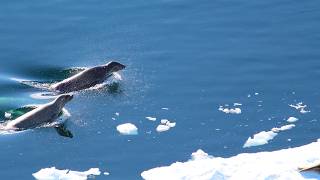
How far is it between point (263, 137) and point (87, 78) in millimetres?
4293

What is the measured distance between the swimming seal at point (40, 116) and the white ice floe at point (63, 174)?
5.75ft

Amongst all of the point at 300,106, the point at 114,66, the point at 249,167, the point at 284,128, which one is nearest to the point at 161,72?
the point at 114,66

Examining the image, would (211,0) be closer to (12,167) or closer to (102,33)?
(102,33)

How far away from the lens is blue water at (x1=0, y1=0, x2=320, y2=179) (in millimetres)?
14633

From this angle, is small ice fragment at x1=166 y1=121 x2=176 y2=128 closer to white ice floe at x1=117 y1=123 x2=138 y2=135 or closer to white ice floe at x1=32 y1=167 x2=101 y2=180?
white ice floe at x1=117 y1=123 x2=138 y2=135

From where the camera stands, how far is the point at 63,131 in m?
15.5

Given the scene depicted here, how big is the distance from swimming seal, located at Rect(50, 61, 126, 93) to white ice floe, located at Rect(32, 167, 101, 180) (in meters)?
3.44

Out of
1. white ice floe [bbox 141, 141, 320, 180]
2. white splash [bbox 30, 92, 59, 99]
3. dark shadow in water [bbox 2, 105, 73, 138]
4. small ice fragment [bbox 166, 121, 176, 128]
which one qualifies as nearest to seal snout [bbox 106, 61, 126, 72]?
white splash [bbox 30, 92, 59, 99]

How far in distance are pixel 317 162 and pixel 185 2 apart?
31.9 feet

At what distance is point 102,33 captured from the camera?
20156 millimetres

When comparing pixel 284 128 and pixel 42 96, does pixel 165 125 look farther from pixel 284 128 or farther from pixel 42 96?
pixel 42 96

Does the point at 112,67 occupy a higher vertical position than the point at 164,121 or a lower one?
higher

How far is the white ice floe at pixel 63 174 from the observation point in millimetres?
13672

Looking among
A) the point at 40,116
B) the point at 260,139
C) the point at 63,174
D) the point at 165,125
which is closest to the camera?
the point at 63,174
